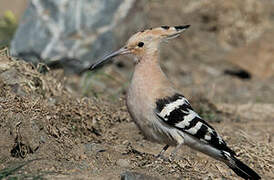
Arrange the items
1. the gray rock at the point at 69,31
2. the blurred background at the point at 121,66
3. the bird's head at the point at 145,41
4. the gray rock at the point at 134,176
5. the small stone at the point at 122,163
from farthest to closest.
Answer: the gray rock at the point at 69,31 < the blurred background at the point at 121,66 < the bird's head at the point at 145,41 < the small stone at the point at 122,163 < the gray rock at the point at 134,176

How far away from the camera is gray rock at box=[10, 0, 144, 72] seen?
699 centimetres

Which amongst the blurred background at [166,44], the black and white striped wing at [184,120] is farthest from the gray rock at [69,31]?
the black and white striped wing at [184,120]

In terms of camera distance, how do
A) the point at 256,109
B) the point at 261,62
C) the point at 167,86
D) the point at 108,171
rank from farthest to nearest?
the point at 261,62
the point at 256,109
the point at 167,86
the point at 108,171

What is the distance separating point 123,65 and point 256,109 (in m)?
2.44

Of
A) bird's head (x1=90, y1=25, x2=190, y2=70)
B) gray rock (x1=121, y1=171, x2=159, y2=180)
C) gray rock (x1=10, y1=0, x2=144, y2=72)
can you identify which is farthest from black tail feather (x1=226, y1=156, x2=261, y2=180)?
gray rock (x1=10, y1=0, x2=144, y2=72)

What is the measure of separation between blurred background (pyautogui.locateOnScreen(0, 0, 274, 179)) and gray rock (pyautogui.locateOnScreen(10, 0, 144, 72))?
1 cm

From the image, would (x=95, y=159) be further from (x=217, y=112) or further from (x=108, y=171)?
(x=217, y=112)

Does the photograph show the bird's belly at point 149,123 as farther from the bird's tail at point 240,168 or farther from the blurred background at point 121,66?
the bird's tail at point 240,168

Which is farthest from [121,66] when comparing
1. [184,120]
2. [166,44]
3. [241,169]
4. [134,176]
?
[134,176]

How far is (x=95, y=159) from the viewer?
4.07 meters

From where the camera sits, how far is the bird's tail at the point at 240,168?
405cm

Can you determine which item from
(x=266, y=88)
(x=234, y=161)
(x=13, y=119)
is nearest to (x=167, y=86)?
(x=234, y=161)

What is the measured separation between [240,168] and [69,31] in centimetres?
365

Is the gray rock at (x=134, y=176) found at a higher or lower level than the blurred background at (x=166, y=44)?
lower
